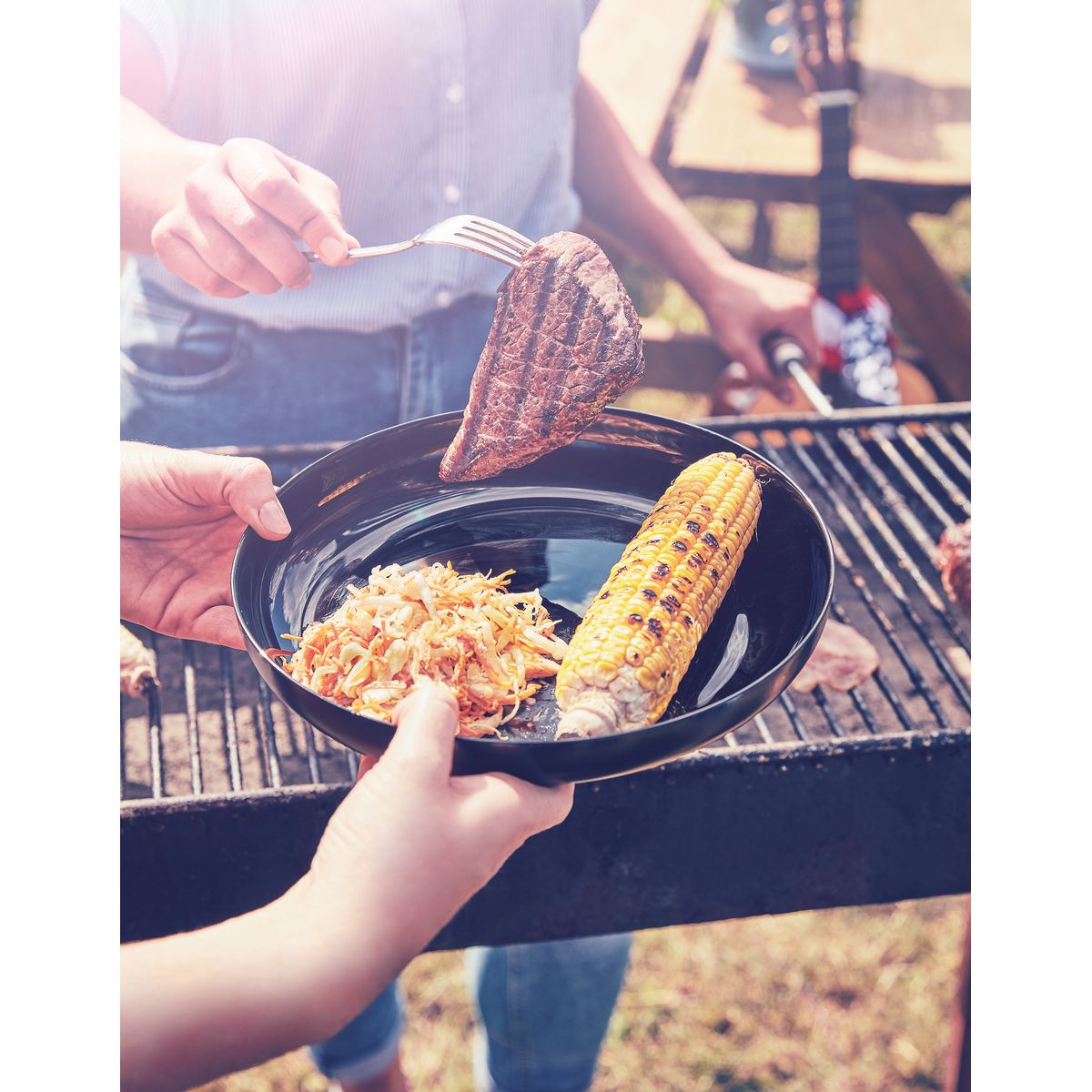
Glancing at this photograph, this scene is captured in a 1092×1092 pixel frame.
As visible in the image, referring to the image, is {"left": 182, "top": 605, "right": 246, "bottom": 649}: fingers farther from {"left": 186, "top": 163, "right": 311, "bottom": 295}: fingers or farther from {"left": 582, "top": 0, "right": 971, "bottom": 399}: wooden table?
{"left": 582, "top": 0, "right": 971, "bottom": 399}: wooden table

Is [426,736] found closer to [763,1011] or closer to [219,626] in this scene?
[219,626]

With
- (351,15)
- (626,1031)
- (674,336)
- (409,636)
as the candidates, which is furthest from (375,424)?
(674,336)

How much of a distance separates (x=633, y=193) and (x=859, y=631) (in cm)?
113

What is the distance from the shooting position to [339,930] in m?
0.83

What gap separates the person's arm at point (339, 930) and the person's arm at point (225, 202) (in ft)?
1.74

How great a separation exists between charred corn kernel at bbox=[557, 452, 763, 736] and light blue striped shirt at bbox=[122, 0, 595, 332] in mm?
461

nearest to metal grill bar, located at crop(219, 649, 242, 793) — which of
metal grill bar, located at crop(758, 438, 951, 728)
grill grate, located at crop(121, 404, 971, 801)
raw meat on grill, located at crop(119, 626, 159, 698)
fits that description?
grill grate, located at crop(121, 404, 971, 801)

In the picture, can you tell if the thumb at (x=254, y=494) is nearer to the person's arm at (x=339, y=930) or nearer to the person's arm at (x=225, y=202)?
the person's arm at (x=225, y=202)

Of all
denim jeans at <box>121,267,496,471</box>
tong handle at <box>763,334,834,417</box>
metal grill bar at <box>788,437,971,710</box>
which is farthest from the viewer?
tong handle at <box>763,334,834,417</box>

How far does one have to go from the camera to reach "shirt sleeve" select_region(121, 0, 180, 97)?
4.05 feet

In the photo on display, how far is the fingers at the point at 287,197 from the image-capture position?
1.10 m

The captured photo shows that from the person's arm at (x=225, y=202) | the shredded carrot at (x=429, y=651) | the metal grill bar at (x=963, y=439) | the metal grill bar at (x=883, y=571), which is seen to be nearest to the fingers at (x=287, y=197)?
the person's arm at (x=225, y=202)
